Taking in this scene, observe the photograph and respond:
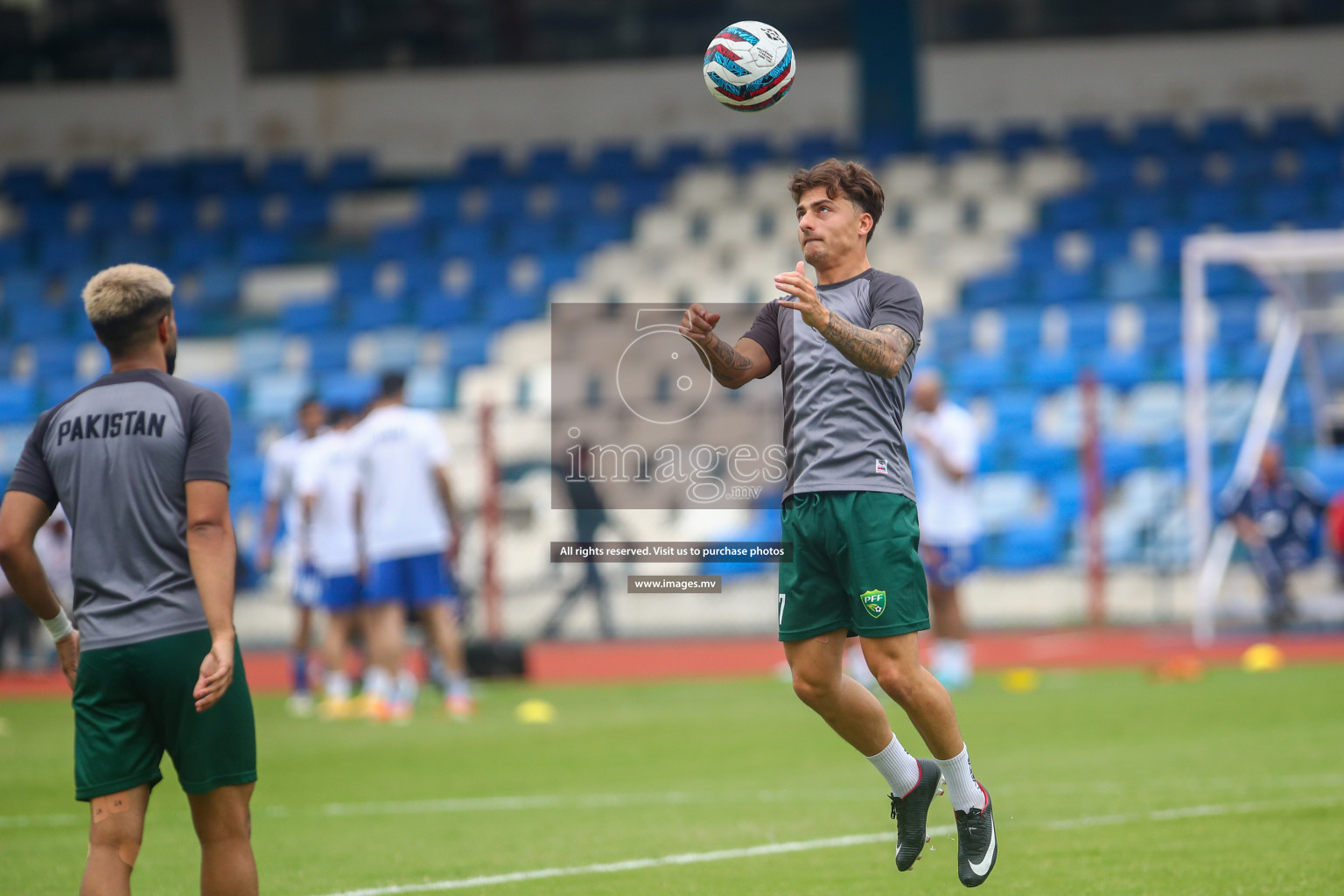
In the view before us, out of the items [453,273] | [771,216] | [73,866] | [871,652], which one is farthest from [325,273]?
[871,652]

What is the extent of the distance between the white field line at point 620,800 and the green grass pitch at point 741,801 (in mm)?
27

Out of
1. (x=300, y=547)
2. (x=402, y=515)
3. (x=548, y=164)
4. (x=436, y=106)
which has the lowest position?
(x=300, y=547)

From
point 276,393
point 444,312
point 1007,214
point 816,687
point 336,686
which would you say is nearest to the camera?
point 816,687

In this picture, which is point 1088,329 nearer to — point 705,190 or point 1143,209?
point 1143,209

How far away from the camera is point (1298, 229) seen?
21562 millimetres

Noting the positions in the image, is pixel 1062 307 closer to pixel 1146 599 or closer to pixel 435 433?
pixel 1146 599

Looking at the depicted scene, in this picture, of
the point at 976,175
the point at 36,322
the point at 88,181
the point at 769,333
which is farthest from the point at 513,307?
the point at 769,333

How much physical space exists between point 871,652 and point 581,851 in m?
2.08

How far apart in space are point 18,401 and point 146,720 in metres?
17.3

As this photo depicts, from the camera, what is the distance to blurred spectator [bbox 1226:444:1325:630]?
15930 mm

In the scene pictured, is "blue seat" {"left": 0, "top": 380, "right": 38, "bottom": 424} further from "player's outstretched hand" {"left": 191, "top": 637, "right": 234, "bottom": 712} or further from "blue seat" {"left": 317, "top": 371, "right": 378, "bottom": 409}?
"player's outstretched hand" {"left": 191, "top": 637, "right": 234, "bottom": 712}

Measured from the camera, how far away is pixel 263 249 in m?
23.7

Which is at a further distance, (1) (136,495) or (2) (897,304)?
(2) (897,304)

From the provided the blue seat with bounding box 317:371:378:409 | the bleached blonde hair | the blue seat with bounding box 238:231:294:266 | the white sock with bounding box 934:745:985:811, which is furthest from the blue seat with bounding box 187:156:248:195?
the white sock with bounding box 934:745:985:811
